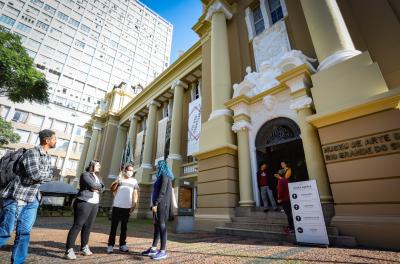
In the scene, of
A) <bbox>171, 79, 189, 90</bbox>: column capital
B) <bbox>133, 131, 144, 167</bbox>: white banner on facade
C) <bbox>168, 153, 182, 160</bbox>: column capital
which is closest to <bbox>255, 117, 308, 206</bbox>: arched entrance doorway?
<bbox>168, 153, 182, 160</bbox>: column capital

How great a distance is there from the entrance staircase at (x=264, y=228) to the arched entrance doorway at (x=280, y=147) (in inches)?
79.1

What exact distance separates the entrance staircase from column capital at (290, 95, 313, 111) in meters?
3.21

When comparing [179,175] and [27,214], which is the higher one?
[179,175]

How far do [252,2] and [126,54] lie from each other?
52.5 metres

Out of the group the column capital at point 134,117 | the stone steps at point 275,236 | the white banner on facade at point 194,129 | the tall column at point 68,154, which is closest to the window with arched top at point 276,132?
the stone steps at point 275,236

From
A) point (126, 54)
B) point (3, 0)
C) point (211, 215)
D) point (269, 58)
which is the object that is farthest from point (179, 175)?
point (3, 0)

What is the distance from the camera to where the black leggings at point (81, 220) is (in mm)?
3299

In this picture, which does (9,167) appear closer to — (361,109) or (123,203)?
(123,203)

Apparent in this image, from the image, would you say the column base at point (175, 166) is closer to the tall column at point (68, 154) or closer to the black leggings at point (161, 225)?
the black leggings at point (161, 225)

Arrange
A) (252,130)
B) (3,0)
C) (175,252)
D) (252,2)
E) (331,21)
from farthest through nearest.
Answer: (3,0) < (252,2) < (252,130) < (331,21) < (175,252)

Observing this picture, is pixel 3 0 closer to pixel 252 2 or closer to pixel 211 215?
pixel 252 2

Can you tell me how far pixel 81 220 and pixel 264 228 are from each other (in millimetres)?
4570

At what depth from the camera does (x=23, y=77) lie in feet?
43.0

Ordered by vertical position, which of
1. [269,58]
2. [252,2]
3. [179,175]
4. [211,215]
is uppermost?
[252,2]
